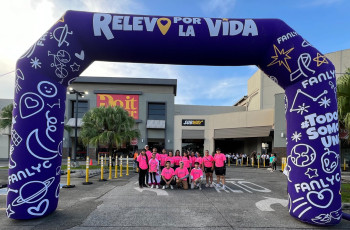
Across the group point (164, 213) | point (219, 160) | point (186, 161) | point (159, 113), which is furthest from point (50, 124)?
point (159, 113)

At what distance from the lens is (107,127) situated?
23203mm

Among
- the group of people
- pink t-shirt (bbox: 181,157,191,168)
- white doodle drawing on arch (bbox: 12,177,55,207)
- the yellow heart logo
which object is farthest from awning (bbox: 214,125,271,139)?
white doodle drawing on arch (bbox: 12,177,55,207)

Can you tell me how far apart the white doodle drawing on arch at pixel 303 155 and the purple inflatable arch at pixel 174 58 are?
0.02 m

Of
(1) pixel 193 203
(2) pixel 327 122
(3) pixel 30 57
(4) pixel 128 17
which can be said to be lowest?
(1) pixel 193 203

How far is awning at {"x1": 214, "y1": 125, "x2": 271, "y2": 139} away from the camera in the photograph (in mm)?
29266

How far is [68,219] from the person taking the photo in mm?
5340

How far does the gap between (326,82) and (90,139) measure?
67.7ft

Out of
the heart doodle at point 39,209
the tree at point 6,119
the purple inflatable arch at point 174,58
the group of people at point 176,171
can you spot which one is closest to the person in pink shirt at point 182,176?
the group of people at point 176,171

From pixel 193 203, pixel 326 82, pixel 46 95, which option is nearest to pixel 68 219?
pixel 46 95

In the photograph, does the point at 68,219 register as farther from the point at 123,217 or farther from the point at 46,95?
the point at 46,95

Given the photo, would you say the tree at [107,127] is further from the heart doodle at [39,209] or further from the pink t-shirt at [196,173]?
the heart doodle at [39,209]

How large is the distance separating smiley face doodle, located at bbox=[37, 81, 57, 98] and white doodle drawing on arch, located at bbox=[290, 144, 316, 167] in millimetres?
5404

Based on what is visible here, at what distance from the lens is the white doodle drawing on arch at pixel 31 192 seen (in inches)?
200

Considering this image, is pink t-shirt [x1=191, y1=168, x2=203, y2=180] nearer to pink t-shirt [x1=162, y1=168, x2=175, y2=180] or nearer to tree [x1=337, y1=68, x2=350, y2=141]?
pink t-shirt [x1=162, y1=168, x2=175, y2=180]
